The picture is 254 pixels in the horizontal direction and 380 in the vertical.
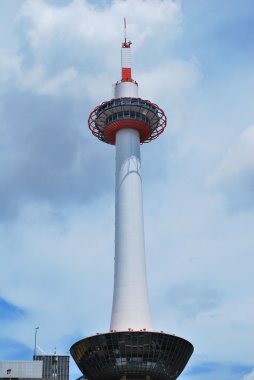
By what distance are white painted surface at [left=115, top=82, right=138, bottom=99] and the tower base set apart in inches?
2153

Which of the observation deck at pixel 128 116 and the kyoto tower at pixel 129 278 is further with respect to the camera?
the observation deck at pixel 128 116

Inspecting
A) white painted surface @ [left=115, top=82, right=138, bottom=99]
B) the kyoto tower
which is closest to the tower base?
the kyoto tower

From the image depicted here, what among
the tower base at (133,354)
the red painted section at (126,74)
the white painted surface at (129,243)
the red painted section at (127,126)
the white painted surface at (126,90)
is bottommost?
the tower base at (133,354)

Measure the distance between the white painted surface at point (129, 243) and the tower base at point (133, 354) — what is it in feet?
12.6

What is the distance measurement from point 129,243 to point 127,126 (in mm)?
27856

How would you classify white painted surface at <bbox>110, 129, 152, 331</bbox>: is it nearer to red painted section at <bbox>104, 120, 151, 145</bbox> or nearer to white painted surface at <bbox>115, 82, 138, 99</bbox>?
red painted section at <bbox>104, 120, 151, 145</bbox>

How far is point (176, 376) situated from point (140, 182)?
40.6m

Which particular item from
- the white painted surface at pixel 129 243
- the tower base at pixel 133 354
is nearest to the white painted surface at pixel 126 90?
the white painted surface at pixel 129 243

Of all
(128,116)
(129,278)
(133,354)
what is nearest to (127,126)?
(128,116)

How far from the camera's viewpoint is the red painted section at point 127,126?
13450 cm

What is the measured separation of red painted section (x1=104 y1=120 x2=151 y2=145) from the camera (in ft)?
441

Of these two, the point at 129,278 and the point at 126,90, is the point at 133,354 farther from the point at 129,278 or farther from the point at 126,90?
the point at 126,90

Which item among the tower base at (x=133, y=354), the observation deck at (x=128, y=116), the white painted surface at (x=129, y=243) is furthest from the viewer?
the observation deck at (x=128, y=116)

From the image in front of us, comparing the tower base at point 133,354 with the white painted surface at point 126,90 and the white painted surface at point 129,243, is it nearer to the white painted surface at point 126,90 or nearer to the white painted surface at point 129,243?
the white painted surface at point 129,243
